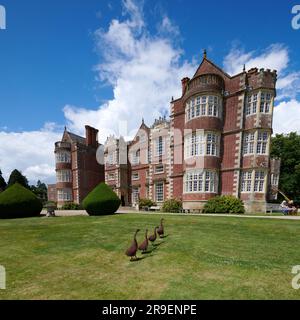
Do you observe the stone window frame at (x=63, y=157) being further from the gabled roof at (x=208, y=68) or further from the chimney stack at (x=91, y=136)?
the gabled roof at (x=208, y=68)

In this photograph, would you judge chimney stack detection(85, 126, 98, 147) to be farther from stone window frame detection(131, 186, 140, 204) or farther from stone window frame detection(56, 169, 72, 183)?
stone window frame detection(131, 186, 140, 204)

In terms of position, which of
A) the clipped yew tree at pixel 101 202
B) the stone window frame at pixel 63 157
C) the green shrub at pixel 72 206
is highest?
the stone window frame at pixel 63 157

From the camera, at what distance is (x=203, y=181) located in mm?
20359

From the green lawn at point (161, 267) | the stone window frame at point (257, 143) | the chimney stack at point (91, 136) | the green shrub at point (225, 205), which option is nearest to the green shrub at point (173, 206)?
the green shrub at point (225, 205)

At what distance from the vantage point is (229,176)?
806 inches

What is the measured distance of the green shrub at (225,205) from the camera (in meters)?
18.4

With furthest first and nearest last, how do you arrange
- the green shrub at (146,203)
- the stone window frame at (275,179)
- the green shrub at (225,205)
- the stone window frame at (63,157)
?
the stone window frame at (63,157)
the stone window frame at (275,179)
the green shrub at (146,203)
the green shrub at (225,205)

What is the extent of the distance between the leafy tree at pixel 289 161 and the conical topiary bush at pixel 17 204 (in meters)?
36.3

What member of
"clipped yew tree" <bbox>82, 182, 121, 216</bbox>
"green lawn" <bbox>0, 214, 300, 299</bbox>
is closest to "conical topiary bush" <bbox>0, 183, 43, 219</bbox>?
"clipped yew tree" <bbox>82, 182, 121, 216</bbox>

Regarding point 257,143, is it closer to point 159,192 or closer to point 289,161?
point 159,192

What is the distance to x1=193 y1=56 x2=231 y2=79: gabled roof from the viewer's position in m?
21.8

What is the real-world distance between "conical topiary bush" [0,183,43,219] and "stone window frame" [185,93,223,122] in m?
18.7

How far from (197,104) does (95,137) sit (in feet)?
85.5
